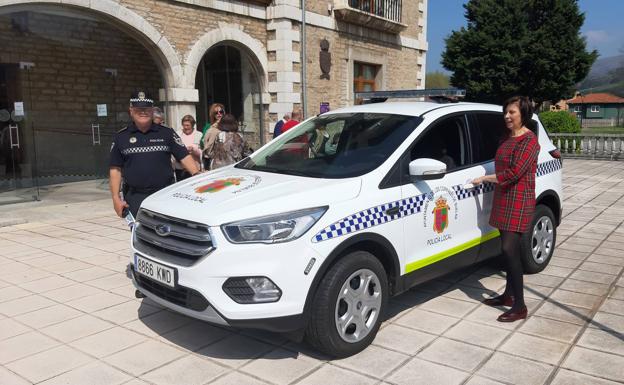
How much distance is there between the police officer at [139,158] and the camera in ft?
14.8

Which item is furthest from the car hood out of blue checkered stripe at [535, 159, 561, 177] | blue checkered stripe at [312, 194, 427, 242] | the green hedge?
the green hedge

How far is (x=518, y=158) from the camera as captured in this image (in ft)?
13.5

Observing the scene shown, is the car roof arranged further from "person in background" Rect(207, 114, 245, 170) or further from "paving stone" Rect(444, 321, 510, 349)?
"person in background" Rect(207, 114, 245, 170)

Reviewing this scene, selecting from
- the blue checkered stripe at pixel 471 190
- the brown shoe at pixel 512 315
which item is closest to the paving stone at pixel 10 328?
the blue checkered stripe at pixel 471 190

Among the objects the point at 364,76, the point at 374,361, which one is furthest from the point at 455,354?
the point at 364,76

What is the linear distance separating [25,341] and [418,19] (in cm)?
1784

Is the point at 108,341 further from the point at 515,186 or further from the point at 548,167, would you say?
the point at 548,167

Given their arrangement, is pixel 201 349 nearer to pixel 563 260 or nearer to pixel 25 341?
pixel 25 341

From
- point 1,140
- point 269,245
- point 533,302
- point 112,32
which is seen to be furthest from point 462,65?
point 269,245

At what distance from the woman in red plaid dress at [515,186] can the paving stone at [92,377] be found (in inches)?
111

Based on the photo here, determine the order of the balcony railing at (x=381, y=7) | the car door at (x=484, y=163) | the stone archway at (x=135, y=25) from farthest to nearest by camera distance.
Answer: the balcony railing at (x=381, y=7), the stone archway at (x=135, y=25), the car door at (x=484, y=163)

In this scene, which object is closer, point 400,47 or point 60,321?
point 60,321

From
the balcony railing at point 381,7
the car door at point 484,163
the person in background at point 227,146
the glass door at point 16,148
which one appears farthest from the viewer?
the balcony railing at point 381,7

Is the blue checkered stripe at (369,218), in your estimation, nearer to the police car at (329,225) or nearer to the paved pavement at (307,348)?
the police car at (329,225)
